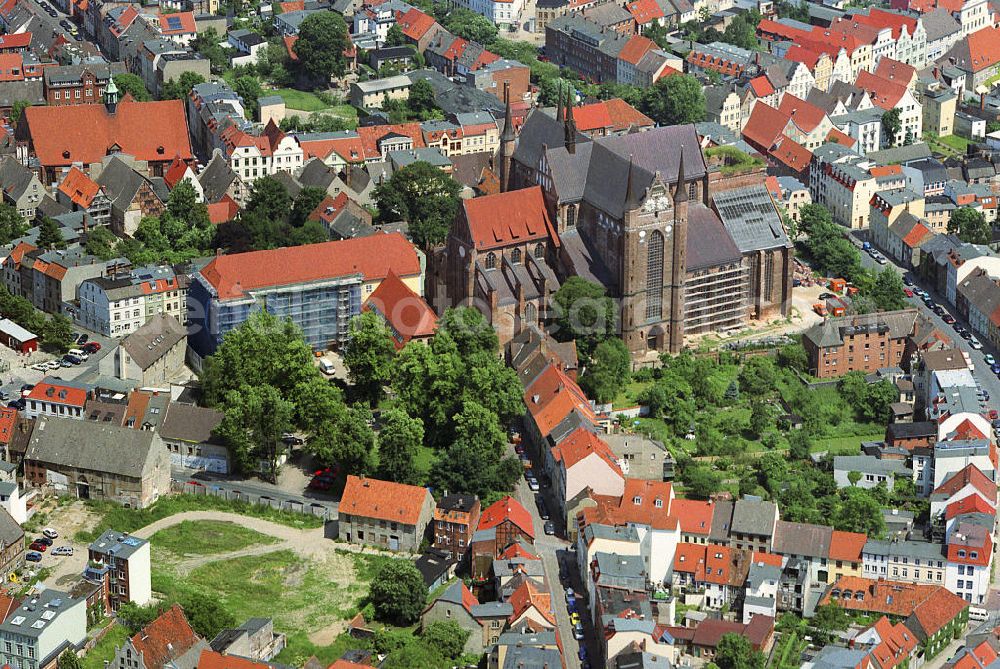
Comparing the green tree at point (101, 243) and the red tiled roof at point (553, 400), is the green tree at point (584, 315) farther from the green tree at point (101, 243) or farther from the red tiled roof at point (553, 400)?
the green tree at point (101, 243)

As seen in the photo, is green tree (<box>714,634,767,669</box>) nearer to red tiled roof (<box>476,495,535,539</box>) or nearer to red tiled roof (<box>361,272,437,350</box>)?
red tiled roof (<box>476,495,535,539</box>)

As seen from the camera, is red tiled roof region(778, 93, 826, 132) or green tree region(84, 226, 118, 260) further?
red tiled roof region(778, 93, 826, 132)

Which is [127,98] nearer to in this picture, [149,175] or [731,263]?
[149,175]

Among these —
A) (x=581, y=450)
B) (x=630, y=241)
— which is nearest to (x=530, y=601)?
(x=581, y=450)

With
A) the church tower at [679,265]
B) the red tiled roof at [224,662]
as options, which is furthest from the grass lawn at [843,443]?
→ the red tiled roof at [224,662]

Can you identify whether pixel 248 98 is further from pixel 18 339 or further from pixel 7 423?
pixel 7 423

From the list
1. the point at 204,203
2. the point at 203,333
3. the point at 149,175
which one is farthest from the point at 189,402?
the point at 149,175

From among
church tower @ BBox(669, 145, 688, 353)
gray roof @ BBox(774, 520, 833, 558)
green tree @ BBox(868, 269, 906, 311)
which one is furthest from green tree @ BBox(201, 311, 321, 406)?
green tree @ BBox(868, 269, 906, 311)
